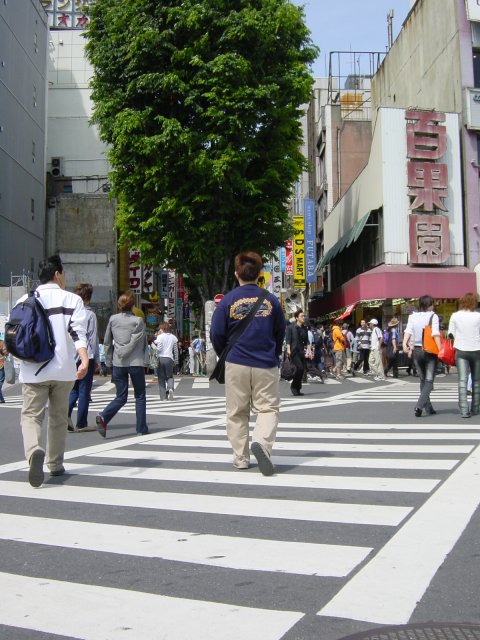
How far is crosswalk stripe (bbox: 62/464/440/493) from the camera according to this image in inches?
223

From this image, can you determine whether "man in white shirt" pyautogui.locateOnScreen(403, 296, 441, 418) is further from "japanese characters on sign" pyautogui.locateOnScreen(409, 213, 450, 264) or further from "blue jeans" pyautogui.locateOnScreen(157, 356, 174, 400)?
"japanese characters on sign" pyautogui.locateOnScreen(409, 213, 450, 264)

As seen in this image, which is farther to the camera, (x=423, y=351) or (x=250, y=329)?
(x=423, y=351)

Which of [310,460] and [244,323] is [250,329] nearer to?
[244,323]

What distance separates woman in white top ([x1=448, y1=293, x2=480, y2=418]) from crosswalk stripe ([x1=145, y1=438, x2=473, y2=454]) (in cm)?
282

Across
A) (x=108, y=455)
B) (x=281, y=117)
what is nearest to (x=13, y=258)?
(x=281, y=117)

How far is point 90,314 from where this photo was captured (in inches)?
412

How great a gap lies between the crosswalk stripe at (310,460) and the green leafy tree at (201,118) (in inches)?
707

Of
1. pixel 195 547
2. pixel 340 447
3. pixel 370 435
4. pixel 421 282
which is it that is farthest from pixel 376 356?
pixel 195 547

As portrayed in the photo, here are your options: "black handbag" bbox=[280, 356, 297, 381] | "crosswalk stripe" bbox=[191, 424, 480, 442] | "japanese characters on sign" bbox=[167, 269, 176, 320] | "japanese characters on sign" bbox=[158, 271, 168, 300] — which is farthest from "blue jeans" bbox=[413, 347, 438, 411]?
"japanese characters on sign" bbox=[158, 271, 168, 300]

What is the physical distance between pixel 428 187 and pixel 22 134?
23797mm

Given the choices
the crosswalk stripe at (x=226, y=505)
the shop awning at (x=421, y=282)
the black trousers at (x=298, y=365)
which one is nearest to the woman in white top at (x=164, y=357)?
the black trousers at (x=298, y=365)

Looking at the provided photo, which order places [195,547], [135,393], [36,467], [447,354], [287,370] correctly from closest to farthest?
[195,547], [36,467], [135,393], [447,354], [287,370]

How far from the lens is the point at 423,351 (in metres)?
10.8

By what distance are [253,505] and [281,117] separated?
2256 centimetres
